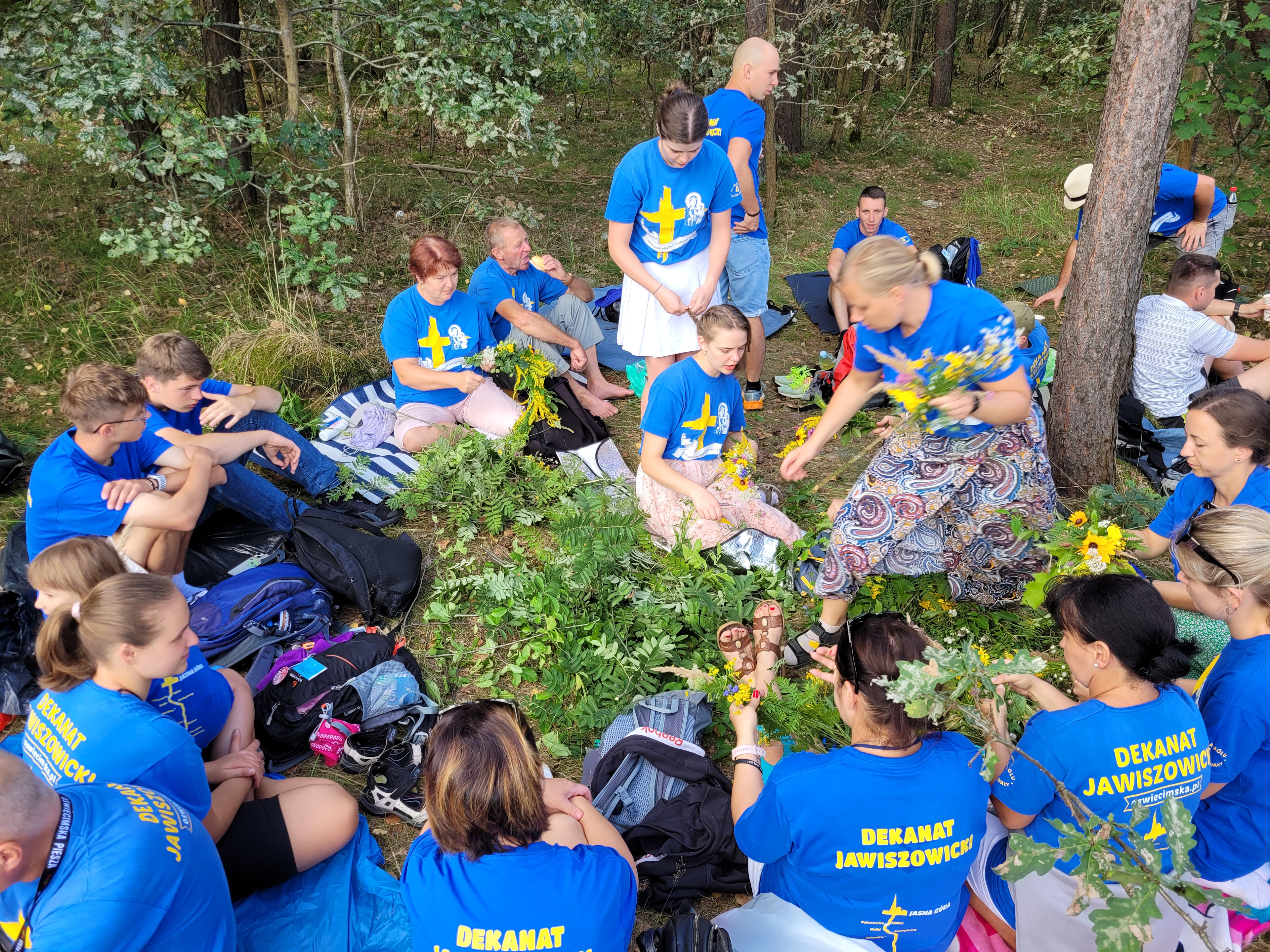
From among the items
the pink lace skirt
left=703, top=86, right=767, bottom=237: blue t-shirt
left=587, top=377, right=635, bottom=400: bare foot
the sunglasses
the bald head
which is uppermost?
the bald head

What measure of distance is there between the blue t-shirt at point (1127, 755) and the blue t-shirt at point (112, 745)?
2364 mm

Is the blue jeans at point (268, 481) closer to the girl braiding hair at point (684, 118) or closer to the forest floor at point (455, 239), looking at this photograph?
the forest floor at point (455, 239)

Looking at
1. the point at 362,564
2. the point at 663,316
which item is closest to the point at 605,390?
the point at 663,316

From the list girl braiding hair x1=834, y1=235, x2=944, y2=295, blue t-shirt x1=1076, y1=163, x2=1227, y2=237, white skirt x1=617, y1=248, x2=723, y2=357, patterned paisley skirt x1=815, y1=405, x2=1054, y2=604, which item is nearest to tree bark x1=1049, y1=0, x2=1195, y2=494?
blue t-shirt x1=1076, y1=163, x2=1227, y2=237

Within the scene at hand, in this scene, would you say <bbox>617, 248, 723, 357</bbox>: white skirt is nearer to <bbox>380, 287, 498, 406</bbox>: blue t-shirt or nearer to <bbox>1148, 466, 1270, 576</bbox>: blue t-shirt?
<bbox>380, 287, 498, 406</bbox>: blue t-shirt

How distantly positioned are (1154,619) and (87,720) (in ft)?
9.68

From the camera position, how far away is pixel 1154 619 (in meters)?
2.30

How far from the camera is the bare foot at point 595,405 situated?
18.4 ft

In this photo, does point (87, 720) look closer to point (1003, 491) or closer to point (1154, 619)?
point (1154, 619)

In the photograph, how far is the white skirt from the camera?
485 centimetres

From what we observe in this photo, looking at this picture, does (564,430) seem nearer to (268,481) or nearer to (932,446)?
(268,481)

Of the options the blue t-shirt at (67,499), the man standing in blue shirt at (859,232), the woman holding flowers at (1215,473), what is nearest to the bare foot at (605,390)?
the man standing in blue shirt at (859,232)

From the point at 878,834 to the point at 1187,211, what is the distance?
5304 millimetres

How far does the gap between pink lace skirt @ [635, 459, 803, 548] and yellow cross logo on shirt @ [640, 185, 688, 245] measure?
137cm
